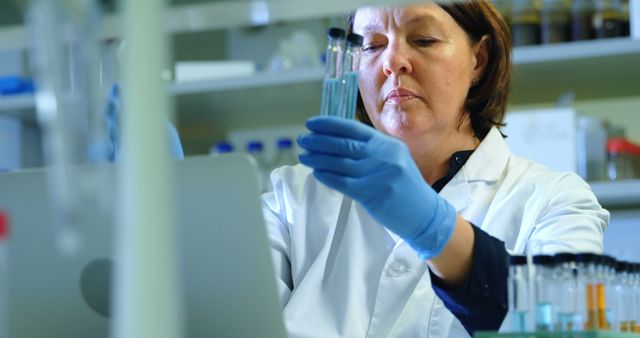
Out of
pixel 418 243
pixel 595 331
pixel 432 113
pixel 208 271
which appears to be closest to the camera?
pixel 595 331

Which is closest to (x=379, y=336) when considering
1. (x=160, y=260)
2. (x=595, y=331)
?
(x=595, y=331)

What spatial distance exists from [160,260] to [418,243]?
67 cm

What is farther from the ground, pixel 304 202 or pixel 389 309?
pixel 304 202

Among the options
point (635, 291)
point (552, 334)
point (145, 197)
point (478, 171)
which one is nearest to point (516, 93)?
point (478, 171)

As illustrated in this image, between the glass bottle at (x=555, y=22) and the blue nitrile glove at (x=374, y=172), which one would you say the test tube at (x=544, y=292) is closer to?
the blue nitrile glove at (x=374, y=172)

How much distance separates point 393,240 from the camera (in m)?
1.91

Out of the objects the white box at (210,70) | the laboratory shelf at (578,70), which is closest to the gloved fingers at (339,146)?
the laboratory shelf at (578,70)

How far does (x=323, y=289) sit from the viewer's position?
1.87 m

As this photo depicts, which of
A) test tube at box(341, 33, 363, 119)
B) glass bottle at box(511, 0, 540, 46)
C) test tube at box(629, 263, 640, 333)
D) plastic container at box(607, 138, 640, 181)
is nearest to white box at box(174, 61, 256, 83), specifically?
glass bottle at box(511, 0, 540, 46)

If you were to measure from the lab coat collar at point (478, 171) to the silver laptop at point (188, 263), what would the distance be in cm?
72

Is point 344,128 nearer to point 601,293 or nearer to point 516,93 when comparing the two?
point 601,293

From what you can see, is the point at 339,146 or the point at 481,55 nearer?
the point at 339,146

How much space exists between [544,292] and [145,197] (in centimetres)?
50

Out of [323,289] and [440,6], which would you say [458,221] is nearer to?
[323,289]
